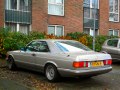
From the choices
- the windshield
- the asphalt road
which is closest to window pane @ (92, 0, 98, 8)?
the asphalt road

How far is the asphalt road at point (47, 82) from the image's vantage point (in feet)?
31.1

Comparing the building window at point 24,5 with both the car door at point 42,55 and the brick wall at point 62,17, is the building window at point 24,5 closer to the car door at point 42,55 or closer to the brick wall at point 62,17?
the brick wall at point 62,17

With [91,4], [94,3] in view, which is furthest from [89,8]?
[94,3]

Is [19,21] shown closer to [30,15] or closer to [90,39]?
[30,15]

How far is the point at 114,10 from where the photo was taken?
2744cm

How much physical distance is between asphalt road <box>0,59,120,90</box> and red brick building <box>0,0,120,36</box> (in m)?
8.47

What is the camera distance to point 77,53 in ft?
33.0

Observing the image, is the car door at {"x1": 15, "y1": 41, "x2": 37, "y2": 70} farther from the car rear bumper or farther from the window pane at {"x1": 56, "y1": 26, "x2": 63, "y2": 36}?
the window pane at {"x1": 56, "y1": 26, "x2": 63, "y2": 36}

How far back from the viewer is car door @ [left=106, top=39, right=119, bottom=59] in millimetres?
16359

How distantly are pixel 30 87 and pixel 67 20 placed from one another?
14.1 meters

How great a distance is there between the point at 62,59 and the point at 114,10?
18517 millimetres

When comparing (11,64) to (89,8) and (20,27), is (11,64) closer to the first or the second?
(20,27)

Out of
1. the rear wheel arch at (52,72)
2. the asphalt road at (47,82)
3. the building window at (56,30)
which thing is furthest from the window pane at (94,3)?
the rear wheel arch at (52,72)

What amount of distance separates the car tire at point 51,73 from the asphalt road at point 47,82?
0.56ft
